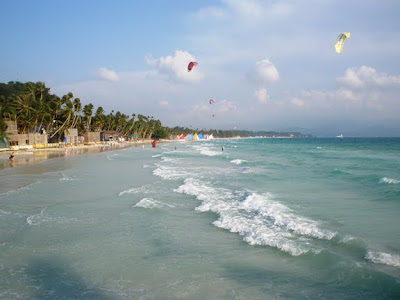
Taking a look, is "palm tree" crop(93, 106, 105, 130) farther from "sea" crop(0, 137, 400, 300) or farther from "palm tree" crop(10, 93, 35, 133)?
"sea" crop(0, 137, 400, 300)

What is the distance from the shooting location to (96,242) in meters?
7.03

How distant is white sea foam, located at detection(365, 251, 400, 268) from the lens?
18.9 feet

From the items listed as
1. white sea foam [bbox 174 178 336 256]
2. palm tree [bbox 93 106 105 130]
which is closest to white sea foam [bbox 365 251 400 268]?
white sea foam [bbox 174 178 336 256]

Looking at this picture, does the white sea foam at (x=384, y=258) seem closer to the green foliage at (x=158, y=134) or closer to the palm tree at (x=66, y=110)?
the palm tree at (x=66, y=110)

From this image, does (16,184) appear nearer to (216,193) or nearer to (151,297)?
(216,193)

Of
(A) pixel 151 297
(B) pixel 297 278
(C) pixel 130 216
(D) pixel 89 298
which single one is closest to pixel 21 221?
(C) pixel 130 216

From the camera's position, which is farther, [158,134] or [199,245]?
[158,134]

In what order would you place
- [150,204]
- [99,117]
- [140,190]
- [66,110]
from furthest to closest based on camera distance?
[99,117] < [66,110] < [140,190] < [150,204]

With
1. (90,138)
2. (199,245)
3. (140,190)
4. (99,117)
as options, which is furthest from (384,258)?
(99,117)

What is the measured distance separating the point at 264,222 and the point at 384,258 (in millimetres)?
3170

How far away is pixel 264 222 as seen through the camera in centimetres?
867

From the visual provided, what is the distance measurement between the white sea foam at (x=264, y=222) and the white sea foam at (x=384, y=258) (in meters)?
0.91

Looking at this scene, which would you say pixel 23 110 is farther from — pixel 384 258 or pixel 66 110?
pixel 384 258

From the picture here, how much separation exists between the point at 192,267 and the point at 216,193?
301 inches
